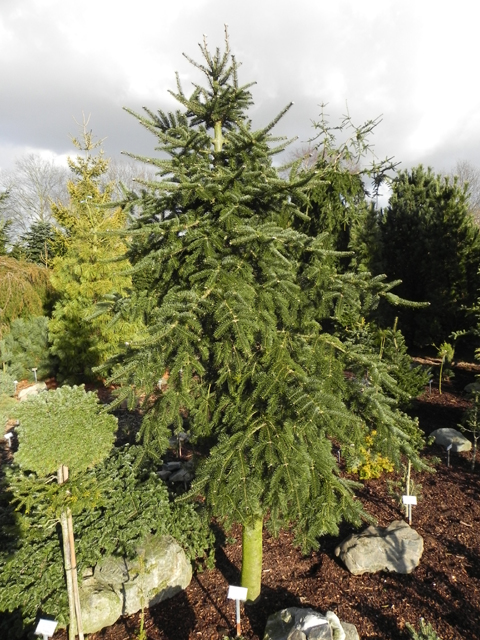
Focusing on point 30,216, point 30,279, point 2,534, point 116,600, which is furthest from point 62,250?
point 116,600

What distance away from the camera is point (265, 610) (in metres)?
3.57

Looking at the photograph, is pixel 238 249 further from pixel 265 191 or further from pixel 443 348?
pixel 443 348

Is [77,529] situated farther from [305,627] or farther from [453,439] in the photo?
[453,439]

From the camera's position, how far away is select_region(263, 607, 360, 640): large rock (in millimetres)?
2865

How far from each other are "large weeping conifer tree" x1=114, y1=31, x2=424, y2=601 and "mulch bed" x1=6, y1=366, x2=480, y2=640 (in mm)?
861

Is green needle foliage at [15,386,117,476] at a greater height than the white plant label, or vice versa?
green needle foliage at [15,386,117,476]

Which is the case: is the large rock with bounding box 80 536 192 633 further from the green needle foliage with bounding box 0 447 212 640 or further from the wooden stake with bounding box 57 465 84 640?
the wooden stake with bounding box 57 465 84 640

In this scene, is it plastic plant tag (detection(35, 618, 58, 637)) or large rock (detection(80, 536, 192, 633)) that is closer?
plastic plant tag (detection(35, 618, 58, 637))

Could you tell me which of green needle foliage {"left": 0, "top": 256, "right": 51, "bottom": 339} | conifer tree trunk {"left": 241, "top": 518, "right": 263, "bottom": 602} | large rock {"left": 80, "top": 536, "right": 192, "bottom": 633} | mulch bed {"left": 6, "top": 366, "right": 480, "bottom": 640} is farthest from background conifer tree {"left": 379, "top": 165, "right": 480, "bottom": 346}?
green needle foliage {"left": 0, "top": 256, "right": 51, "bottom": 339}

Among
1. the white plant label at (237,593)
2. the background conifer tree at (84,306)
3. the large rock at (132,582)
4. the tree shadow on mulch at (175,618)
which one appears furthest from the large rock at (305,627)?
the background conifer tree at (84,306)

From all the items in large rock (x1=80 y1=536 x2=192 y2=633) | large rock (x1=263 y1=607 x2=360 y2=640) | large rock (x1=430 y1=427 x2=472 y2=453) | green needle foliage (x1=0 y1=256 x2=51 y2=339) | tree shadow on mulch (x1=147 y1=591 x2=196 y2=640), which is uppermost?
green needle foliage (x1=0 y1=256 x2=51 y2=339)

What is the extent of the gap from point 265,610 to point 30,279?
34.2ft

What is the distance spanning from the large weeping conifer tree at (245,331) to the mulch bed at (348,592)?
861mm

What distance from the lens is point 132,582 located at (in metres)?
3.70
